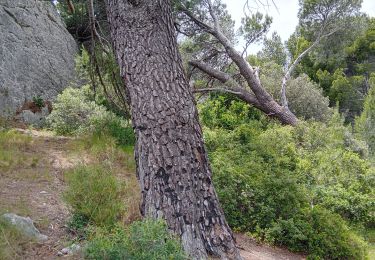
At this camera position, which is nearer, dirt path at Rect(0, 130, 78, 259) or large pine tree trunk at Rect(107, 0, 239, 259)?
large pine tree trunk at Rect(107, 0, 239, 259)

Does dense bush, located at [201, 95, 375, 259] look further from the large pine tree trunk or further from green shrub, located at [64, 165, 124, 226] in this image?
the large pine tree trunk

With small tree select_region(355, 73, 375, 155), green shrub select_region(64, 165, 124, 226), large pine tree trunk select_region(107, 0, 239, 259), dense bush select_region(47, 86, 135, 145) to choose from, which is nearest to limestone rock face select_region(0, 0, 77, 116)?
dense bush select_region(47, 86, 135, 145)

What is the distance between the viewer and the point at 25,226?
3.47 meters

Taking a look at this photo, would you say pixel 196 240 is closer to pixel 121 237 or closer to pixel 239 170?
pixel 121 237

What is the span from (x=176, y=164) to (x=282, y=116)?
930 cm

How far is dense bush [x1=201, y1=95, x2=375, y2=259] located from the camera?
5.53 m

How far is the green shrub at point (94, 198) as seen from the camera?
149 inches

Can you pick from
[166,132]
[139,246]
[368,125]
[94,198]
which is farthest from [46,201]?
[368,125]

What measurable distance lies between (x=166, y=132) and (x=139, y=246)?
1.00 meters

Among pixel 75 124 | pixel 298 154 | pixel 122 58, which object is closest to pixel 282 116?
pixel 298 154

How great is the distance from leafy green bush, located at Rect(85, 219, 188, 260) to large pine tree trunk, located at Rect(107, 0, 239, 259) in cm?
34

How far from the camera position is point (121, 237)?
3.00m

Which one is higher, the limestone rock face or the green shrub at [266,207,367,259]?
the limestone rock face

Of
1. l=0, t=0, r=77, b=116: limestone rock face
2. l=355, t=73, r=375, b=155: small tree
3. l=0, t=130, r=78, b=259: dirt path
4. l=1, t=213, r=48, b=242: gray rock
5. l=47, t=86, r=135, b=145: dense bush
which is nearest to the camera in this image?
l=1, t=213, r=48, b=242: gray rock
